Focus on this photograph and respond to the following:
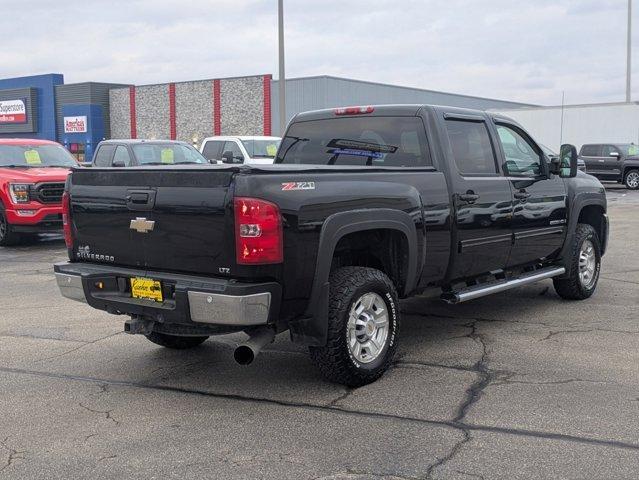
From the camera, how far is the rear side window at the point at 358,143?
240 inches

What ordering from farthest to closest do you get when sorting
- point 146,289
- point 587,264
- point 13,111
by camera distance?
point 13,111 → point 587,264 → point 146,289

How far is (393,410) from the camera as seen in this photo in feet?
15.4

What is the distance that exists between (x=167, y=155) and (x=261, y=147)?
4554 mm

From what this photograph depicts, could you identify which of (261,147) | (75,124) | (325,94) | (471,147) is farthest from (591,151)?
(75,124)

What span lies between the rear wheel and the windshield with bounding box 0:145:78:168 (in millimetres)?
21609

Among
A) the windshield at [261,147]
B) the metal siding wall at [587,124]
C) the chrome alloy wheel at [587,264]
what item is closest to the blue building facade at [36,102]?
the metal siding wall at [587,124]

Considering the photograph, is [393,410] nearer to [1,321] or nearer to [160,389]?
[160,389]

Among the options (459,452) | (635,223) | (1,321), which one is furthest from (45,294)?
(635,223)

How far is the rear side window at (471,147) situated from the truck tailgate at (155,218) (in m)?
2.41

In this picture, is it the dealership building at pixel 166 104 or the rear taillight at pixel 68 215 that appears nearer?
the rear taillight at pixel 68 215

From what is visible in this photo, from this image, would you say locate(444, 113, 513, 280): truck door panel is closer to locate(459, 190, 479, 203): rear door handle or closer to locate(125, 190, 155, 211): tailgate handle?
locate(459, 190, 479, 203): rear door handle

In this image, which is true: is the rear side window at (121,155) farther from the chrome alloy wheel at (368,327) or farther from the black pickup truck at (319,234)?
the chrome alloy wheel at (368,327)

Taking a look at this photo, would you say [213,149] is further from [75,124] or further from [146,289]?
[75,124]

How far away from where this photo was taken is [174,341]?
6.16m
